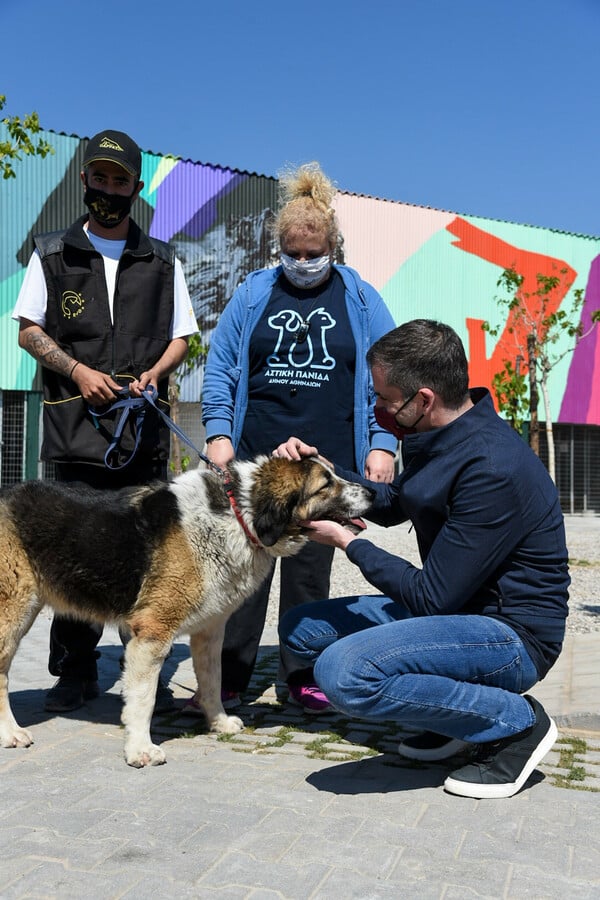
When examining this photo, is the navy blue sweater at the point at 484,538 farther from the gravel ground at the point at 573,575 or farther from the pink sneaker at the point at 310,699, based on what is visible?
the pink sneaker at the point at 310,699

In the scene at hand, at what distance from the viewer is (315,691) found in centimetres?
512

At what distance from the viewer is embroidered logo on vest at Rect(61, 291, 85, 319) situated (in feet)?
16.6

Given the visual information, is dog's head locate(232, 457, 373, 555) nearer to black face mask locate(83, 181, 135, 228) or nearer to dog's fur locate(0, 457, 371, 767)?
dog's fur locate(0, 457, 371, 767)

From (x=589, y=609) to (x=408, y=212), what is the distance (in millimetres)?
19562

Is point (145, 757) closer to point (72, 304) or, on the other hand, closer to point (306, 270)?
point (72, 304)

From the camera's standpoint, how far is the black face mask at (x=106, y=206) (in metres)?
5.11

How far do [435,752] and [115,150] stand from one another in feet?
12.1

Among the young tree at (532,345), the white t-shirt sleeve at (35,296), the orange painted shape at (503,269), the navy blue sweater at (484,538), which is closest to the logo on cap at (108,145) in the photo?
the white t-shirt sleeve at (35,296)

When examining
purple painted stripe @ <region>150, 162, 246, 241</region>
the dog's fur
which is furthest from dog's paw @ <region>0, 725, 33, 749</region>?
purple painted stripe @ <region>150, 162, 246, 241</region>

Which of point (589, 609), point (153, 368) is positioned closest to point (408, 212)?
point (589, 609)

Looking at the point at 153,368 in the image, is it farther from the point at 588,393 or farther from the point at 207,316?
the point at 588,393

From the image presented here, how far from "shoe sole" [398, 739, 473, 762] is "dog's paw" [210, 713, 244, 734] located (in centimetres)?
99

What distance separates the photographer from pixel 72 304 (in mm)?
5066

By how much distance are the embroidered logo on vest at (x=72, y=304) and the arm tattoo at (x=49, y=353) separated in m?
0.19
